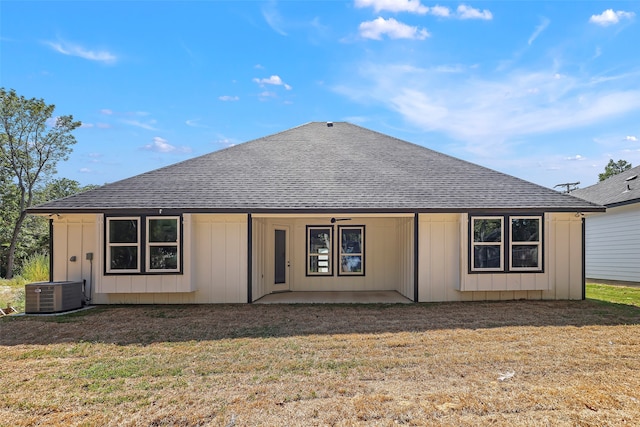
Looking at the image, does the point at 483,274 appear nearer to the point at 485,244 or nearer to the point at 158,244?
the point at 485,244

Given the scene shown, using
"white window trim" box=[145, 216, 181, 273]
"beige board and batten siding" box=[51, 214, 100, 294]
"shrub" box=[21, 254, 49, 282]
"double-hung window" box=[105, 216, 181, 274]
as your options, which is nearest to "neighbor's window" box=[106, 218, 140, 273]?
"double-hung window" box=[105, 216, 181, 274]

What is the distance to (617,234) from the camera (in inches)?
593

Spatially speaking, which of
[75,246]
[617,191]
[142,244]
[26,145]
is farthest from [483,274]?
[26,145]

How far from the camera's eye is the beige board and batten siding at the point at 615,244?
14.2 m

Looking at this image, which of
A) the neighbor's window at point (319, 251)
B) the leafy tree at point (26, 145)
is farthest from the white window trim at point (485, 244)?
the leafy tree at point (26, 145)

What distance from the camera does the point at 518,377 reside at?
449 cm

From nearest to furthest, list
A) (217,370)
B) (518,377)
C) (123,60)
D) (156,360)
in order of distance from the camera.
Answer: (518,377)
(217,370)
(156,360)
(123,60)

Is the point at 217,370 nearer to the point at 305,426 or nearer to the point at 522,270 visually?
the point at 305,426

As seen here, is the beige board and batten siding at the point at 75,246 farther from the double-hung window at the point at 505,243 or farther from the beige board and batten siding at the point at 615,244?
the beige board and batten siding at the point at 615,244

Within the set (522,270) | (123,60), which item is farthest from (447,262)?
(123,60)

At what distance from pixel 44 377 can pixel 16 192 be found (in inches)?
908

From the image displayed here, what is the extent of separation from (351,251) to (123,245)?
6122 mm

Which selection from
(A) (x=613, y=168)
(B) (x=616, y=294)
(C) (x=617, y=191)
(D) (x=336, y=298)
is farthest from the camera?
(A) (x=613, y=168)

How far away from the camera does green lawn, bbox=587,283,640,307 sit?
33.1 feet
